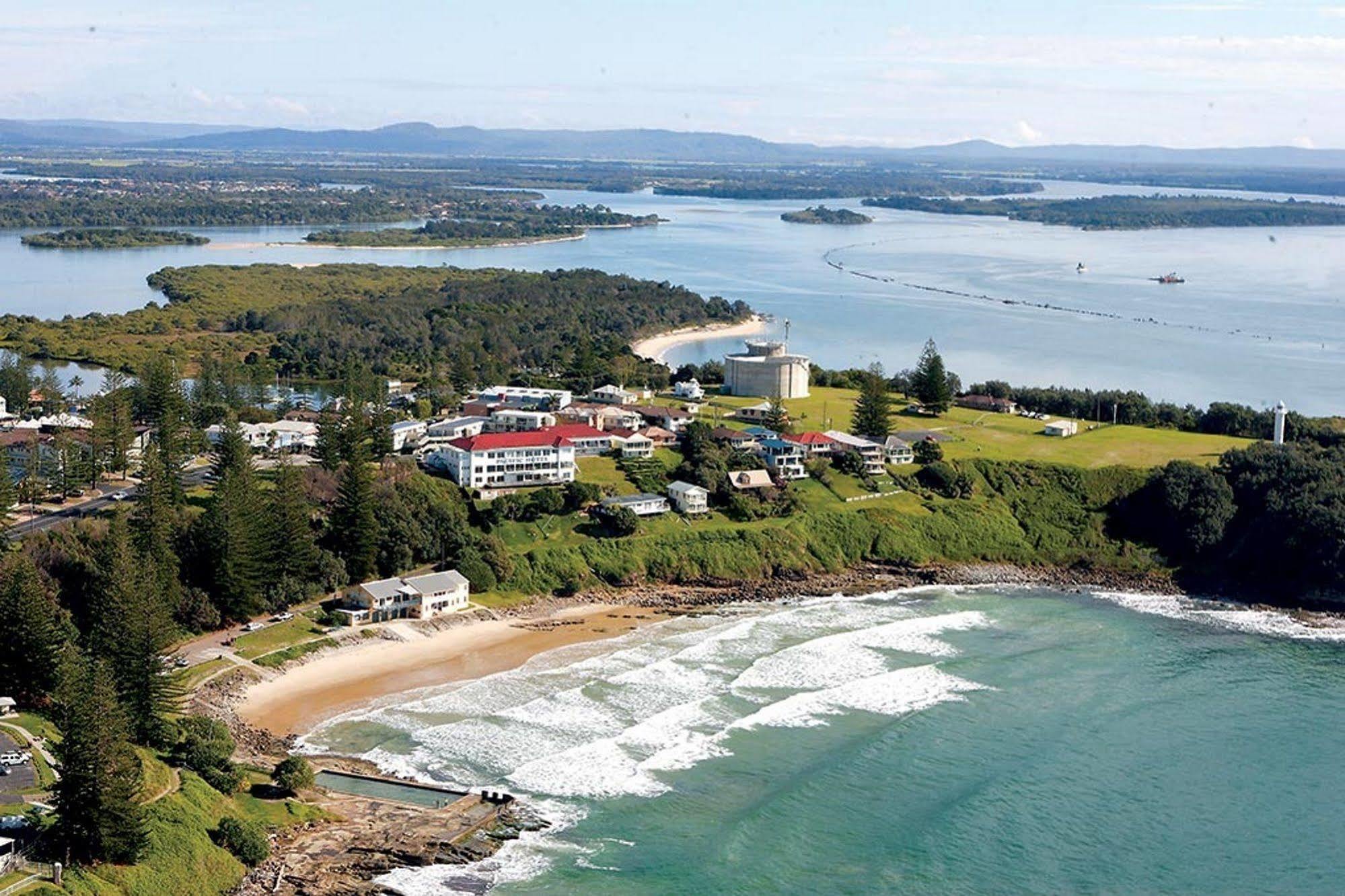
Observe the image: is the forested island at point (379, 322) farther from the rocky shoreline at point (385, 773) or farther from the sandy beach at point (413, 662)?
the sandy beach at point (413, 662)

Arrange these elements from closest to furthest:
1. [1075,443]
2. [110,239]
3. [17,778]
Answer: [17,778] < [1075,443] < [110,239]

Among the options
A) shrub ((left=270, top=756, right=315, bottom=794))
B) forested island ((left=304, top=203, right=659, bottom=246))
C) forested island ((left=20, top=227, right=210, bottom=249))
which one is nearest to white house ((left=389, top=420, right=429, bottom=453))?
shrub ((left=270, top=756, right=315, bottom=794))

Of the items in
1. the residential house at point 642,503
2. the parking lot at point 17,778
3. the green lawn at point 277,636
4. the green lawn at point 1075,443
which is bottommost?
the green lawn at point 277,636

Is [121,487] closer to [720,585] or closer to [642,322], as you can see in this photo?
[720,585]

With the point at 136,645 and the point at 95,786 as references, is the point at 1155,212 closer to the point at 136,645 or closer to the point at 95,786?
the point at 136,645

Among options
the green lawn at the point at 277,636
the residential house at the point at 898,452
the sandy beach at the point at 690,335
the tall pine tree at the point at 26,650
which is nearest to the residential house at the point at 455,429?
the green lawn at the point at 277,636

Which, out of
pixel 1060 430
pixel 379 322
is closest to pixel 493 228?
pixel 379 322

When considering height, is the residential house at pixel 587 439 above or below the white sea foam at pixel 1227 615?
above
